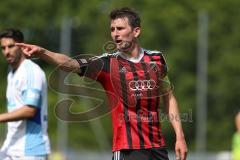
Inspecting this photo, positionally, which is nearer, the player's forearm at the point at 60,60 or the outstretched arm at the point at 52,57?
the outstretched arm at the point at 52,57

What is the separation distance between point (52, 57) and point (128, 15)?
1.07 meters

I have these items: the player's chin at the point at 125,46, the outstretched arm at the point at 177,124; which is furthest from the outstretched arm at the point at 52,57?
the outstretched arm at the point at 177,124

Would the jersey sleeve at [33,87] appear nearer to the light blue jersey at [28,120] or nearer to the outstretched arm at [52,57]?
the light blue jersey at [28,120]

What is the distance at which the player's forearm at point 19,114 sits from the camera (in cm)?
818

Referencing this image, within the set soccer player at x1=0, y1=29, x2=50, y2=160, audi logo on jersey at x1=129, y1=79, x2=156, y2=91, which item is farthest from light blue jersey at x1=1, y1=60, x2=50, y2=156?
audi logo on jersey at x1=129, y1=79, x2=156, y2=91

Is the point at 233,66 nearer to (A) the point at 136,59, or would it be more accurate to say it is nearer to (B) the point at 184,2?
(B) the point at 184,2

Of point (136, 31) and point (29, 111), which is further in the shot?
point (29, 111)

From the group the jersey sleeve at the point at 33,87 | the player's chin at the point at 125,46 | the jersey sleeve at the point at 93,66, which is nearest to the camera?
the jersey sleeve at the point at 93,66

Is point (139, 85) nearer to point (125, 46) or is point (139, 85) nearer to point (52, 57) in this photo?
point (125, 46)

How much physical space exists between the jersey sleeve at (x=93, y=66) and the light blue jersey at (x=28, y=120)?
1232 mm

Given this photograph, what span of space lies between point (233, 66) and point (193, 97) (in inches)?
115

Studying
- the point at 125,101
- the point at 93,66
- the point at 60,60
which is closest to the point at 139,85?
the point at 125,101

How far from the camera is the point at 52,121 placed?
43.8 metres

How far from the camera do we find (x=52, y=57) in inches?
273
